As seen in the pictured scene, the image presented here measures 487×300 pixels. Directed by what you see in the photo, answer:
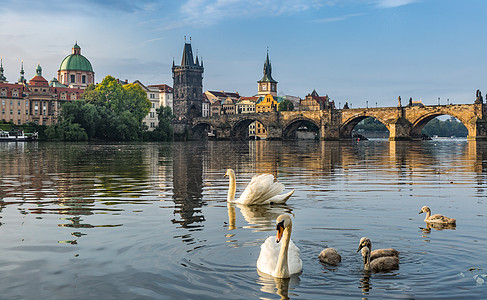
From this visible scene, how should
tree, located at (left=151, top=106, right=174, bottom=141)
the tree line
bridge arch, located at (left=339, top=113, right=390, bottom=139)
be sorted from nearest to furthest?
1. the tree line
2. tree, located at (left=151, top=106, right=174, bottom=141)
3. bridge arch, located at (left=339, top=113, right=390, bottom=139)

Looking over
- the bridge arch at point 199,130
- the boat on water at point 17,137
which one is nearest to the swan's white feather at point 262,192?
the boat on water at point 17,137

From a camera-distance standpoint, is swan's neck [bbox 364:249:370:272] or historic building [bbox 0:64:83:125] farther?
historic building [bbox 0:64:83:125]

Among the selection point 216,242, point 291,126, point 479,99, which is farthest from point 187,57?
point 216,242

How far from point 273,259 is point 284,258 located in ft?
0.91

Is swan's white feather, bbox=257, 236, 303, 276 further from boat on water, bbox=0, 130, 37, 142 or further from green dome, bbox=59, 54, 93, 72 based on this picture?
green dome, bbox=59, 54, 93, 72

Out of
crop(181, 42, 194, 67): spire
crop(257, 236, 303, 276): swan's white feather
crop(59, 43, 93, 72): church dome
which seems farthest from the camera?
crop(59, 43, 93, 72): church dome

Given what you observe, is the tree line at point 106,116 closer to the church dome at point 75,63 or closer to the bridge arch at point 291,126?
the bridge arch at point 291,126

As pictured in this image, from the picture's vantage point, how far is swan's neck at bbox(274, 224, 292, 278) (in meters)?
6.37

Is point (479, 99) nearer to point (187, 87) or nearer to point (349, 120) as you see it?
point (349, 120)

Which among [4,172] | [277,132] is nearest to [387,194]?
[4,172]

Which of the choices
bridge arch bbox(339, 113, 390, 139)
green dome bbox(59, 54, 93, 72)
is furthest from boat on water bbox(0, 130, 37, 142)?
green dome bbox(59, 54, 93, 72)

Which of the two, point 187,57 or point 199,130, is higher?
point 187,57

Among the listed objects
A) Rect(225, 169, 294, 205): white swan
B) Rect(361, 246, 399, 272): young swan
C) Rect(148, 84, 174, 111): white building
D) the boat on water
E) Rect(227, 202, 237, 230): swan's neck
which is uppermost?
Rect(148, 84, 174, 111): white building

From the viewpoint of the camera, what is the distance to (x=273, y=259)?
6699mm
